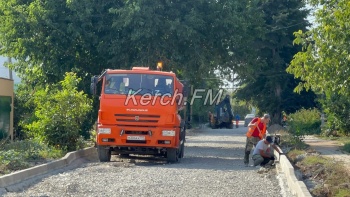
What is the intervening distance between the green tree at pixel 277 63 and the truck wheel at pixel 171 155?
2570cm

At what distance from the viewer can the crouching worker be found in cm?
1978

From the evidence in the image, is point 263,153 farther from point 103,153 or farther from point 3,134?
point 3,134

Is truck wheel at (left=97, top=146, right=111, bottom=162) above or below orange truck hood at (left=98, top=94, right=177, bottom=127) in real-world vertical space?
below

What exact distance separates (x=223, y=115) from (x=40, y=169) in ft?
181

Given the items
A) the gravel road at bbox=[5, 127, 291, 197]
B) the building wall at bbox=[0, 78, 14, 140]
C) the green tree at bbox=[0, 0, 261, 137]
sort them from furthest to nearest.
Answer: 1. the green tree at bbox=[0, 0, 261, 137]
2. the building wall at bbox=[0, 78, 14, 140]
3. the gravel road at bbox=[5, 127, 291, 197]

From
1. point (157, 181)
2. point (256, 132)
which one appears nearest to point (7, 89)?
point (256, 132)

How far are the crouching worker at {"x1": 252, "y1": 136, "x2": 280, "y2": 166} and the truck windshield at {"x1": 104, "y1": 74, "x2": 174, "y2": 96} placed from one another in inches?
126

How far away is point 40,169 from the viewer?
648 inches

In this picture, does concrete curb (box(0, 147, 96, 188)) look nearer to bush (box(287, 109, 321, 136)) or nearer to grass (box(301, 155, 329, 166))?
grass (box(301, 155, 329, 166))

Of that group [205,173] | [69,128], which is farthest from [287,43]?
[205,173]

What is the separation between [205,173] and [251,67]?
56.0 feet

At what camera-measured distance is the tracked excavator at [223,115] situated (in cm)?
7112

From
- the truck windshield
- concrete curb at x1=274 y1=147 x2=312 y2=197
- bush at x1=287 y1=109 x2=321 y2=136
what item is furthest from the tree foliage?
bush at x1=287 y1=109 x2=321 y2=136

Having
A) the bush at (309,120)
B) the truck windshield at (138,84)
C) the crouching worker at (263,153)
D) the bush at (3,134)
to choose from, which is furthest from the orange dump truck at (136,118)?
the bush at (309,120)
